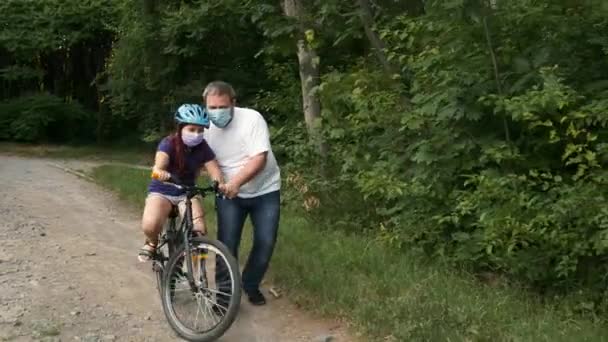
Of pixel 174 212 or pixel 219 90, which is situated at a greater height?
pixel 219 90

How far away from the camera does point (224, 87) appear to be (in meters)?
5.69

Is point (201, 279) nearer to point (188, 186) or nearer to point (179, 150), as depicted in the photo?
point (188, 186)

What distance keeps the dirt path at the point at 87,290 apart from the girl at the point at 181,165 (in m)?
0.74

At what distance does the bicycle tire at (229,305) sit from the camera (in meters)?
5.03

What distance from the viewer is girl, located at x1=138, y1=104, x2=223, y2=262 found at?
5.50 m

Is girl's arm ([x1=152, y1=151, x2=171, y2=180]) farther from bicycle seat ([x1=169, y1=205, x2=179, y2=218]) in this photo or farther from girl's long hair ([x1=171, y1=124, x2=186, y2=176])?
bicycle seat ([x1=169, y1=205, x2=179, y2=218])

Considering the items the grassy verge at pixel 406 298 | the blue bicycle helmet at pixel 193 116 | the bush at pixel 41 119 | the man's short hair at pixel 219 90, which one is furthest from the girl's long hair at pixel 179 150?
the bush at pixel 41 119

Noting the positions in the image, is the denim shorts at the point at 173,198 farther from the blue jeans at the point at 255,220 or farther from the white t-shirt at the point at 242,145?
the white t-shirt at the point at 242,145

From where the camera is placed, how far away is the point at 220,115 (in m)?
5.64

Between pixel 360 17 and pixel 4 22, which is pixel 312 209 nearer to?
pixel 360 17

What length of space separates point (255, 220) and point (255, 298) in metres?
0.73

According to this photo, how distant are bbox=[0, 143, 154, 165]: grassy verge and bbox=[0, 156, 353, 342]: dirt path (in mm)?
12321

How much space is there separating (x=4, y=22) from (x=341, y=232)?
22.7 m

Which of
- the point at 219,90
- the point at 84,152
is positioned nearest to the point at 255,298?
the point at 219,90
